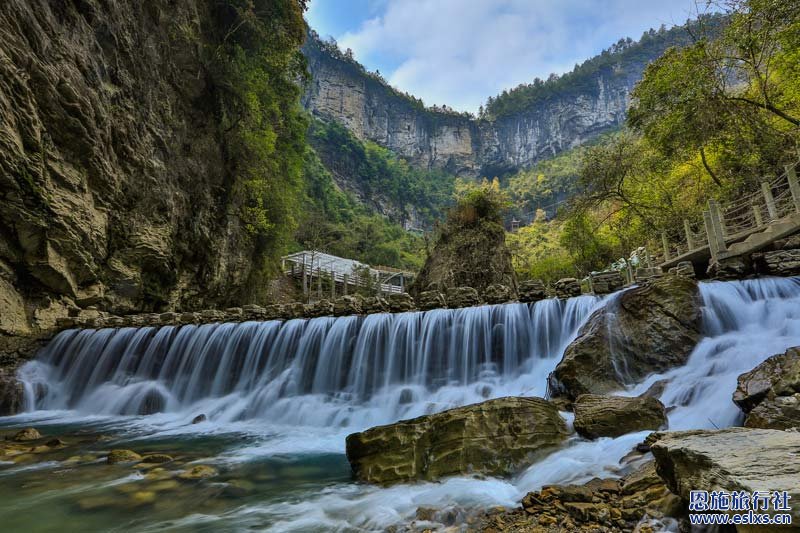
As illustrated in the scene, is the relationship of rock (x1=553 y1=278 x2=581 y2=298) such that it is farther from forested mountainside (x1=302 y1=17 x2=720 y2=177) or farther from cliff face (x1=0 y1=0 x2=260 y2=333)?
forested mountainside (x1=302 y1=17 x2=720 y2=177)

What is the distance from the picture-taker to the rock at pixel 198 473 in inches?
171

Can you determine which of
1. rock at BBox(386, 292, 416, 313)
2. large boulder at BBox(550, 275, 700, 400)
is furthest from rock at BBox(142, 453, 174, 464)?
rock at BBox(386, 292, 416, 313)

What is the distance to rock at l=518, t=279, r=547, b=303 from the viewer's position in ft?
28.0

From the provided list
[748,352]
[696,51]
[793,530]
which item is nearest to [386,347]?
[748,352]

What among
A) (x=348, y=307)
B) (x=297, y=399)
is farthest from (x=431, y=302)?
(x=297, y=399)

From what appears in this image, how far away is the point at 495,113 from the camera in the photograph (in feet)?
297

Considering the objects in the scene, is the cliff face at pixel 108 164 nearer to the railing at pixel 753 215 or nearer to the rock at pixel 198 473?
the rock at pixel 198 473

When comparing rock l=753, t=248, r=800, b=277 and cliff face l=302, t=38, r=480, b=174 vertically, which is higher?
cliff face l=302, t=38, r=480, b=174

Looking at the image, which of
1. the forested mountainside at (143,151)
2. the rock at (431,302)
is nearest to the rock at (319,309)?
the rock at (431,302)

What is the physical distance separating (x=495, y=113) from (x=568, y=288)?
303ft

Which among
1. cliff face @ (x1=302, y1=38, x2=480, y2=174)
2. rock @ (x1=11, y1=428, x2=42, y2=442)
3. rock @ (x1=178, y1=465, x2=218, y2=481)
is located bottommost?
rock @ (x1=178, y1=465, x2=218, y2=481)

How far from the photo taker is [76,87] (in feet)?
33.0

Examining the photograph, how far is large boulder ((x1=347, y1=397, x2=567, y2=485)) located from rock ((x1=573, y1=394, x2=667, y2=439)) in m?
0.26

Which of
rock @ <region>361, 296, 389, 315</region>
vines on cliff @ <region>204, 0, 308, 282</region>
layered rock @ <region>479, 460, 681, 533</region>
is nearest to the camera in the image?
layered rock @ <region>479, 460, 681, 533</region>
